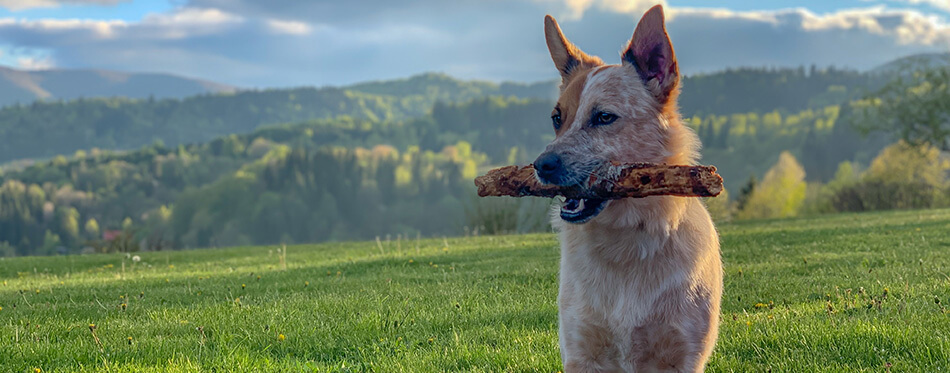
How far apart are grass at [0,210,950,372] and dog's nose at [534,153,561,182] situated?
1.98m

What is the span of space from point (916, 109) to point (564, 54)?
5406cm

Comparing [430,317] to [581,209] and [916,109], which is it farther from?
[916,109]

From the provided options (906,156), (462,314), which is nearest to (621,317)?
(462,314)

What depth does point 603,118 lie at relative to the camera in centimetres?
436

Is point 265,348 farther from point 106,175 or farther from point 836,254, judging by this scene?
point 106,175

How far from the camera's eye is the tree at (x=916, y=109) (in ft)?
153

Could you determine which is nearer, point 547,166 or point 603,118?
point 547,166

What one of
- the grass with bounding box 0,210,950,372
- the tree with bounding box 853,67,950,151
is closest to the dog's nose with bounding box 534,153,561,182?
the grass with bounding box 0,210,950,372

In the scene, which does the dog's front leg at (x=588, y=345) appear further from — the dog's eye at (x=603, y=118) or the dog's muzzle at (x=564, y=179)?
the dog's eye at (x=603, y=118)

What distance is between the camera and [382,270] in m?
11.3

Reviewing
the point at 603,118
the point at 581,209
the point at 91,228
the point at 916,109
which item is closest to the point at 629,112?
the point at 603,118

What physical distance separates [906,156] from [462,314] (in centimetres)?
5401

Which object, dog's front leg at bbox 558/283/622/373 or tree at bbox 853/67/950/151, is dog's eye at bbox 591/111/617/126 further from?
tree at bbox 853/67/950/151

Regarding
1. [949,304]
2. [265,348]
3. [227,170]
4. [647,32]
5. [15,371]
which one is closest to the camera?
[647,32]
